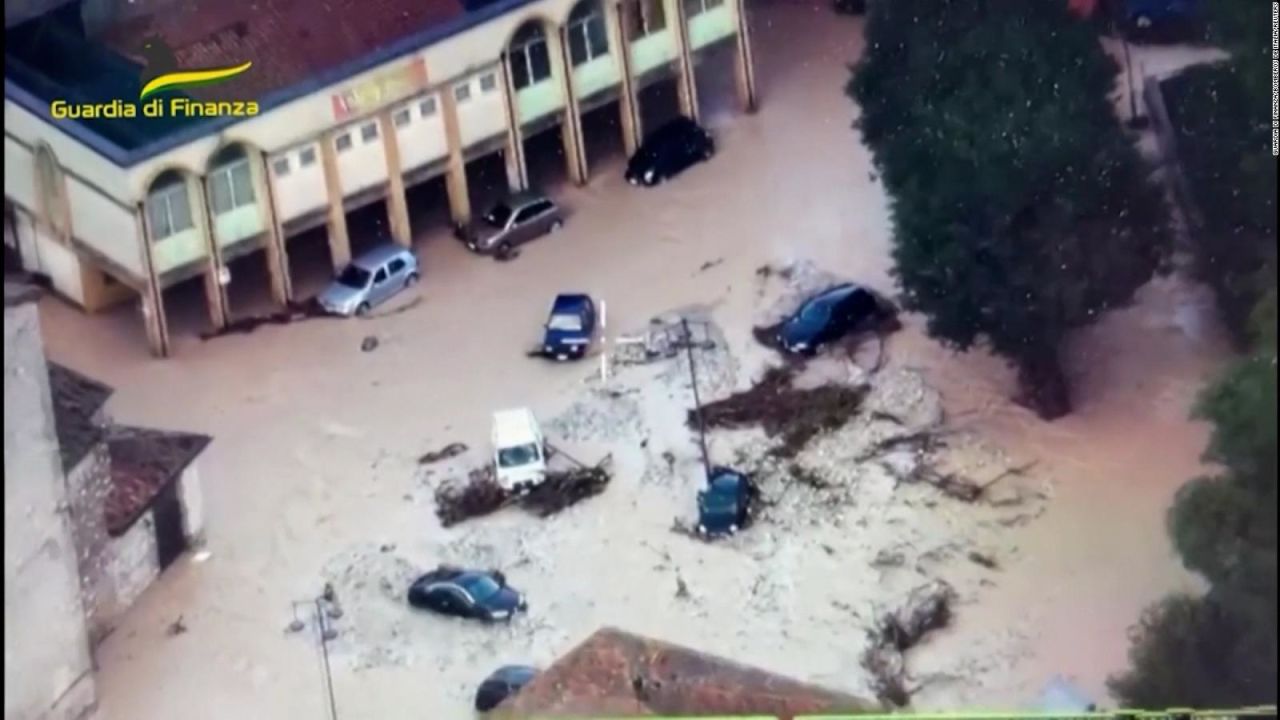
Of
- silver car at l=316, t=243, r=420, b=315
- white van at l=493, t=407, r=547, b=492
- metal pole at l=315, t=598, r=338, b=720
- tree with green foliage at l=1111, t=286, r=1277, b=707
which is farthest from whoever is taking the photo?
silver car at l=316, t=243, r=420, b=315

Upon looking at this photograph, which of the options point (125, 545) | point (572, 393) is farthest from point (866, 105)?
point (125, 545)

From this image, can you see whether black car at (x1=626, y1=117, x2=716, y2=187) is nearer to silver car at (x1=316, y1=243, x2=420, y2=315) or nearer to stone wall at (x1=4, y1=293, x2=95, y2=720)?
silver car at (x1=316, y1=243, x2=420, y2=315)

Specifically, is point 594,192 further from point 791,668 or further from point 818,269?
point 791,668

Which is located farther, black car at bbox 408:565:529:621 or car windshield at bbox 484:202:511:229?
car windshield at bbox 484:202:511:229

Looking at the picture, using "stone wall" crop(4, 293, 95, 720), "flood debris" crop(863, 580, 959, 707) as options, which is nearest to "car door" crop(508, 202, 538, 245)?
"flood debris" crop(863, 580, 959, 707)

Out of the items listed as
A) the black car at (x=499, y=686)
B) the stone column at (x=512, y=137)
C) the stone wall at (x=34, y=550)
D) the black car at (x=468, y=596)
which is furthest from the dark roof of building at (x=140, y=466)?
the stone column at (x=512, y=137)

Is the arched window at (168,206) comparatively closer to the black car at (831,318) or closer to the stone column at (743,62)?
the black car at (831,318)
